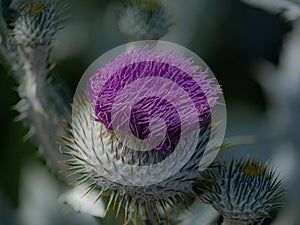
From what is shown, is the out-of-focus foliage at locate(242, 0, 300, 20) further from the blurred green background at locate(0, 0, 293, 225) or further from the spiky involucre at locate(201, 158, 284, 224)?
the blurred green background at locate(0, 0, 293, 225)

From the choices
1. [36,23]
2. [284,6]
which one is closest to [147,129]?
[36,23]

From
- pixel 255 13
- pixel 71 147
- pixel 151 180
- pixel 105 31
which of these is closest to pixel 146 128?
pixel 151 180

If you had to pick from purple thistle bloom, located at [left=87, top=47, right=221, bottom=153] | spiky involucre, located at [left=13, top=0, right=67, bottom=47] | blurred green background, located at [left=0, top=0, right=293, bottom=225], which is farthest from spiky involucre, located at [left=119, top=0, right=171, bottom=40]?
blurred green background, located at [left=0, top=0, right=293, bottom=225]

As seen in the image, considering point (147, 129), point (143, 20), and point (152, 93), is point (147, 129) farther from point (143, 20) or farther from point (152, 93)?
point (143, 20)

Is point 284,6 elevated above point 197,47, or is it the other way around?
point 284,6

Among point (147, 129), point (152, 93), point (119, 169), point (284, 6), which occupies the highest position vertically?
point (284, 6)
